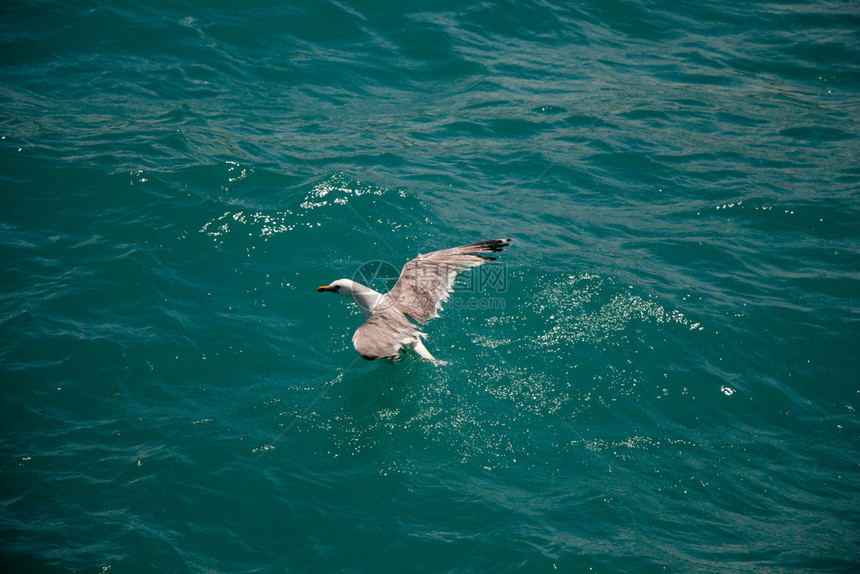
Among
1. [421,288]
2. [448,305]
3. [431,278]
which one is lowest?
[448,305]

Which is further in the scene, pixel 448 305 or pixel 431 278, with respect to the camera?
pixel 448 305

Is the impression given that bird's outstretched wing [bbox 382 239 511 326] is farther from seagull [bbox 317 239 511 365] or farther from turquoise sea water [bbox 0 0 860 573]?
turquoise sea water [bbox 0 0 860 573]

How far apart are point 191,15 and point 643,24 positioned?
1274 cm

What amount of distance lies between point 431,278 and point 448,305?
0.61 meters

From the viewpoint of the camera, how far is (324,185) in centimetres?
1166

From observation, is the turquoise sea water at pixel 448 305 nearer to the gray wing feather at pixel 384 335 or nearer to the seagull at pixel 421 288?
the seagull at pixel 421 288

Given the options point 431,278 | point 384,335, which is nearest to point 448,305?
point 431,278

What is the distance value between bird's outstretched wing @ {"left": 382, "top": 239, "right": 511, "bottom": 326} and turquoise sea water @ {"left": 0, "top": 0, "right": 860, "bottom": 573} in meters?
0.63

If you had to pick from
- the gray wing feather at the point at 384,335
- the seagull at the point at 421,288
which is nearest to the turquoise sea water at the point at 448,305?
the seagull at the point at 421,288

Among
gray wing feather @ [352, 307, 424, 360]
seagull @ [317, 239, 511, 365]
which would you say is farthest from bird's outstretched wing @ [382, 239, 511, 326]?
gray wing feather @ [352, 307, 424, 360]

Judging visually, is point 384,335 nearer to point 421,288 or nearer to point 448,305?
point 421,288

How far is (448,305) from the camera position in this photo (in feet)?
31.9

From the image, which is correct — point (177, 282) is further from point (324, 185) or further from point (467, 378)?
point (467, 378)

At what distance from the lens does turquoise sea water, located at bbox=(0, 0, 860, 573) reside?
21.2 ft
